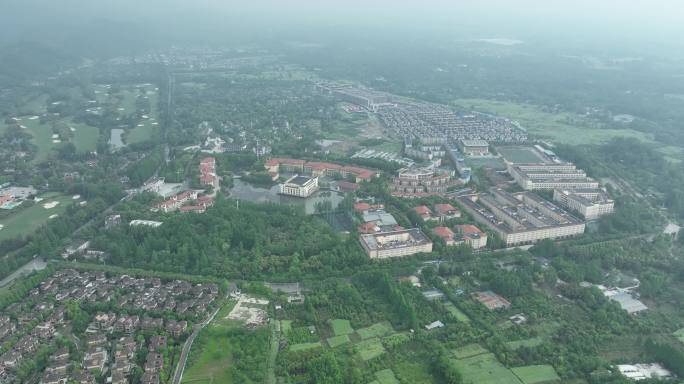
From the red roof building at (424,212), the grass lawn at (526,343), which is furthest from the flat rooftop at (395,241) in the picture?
the grass lawn at (526,343)

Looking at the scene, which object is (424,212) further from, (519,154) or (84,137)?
(84,137)

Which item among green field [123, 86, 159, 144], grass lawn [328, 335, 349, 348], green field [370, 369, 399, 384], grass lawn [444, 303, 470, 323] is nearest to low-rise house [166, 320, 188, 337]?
grass lawn [328, 335, 349, 348]

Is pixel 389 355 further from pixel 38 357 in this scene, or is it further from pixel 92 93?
pixel 92 93

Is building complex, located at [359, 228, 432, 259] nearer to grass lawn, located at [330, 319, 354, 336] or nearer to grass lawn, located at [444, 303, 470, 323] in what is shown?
grass lawn, located at [444, 303, 470, 323]

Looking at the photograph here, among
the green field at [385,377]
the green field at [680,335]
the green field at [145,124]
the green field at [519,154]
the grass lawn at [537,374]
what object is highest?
the green field at [519,154]

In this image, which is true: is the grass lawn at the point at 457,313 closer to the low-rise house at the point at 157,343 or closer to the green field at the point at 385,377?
the green field at the point at 385,377

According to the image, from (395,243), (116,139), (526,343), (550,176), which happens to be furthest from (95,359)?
(116,139)
